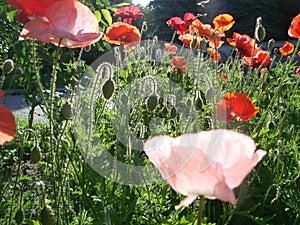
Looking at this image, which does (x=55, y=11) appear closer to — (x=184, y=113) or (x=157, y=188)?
(x=157, y=188)

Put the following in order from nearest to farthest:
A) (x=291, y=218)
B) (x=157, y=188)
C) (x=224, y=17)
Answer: (x=157, y=188), (x=291, y=218), (x=224, y=17)

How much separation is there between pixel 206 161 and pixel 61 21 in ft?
1.31

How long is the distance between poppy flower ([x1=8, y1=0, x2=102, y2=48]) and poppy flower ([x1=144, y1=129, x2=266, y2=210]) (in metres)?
0.33

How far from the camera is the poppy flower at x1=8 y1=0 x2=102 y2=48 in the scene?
2.47 feet

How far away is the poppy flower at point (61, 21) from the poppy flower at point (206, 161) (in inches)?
13.0

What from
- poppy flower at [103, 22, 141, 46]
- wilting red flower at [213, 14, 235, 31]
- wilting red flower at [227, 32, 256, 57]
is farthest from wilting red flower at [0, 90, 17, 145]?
wilting red flower at [213, 14, 235, 31]

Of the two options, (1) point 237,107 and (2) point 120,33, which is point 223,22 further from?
(1) point 237,107

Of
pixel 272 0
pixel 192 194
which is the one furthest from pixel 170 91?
pixel 272 0

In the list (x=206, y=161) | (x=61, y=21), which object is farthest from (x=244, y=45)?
(x=206, y=161)

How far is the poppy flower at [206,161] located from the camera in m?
0.46

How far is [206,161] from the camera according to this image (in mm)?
479

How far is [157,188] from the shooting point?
56.4 inches

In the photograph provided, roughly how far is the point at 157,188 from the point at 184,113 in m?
0.45

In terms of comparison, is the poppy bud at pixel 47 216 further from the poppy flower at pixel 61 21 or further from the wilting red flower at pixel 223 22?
the wilting red flower at pixel 223 22
